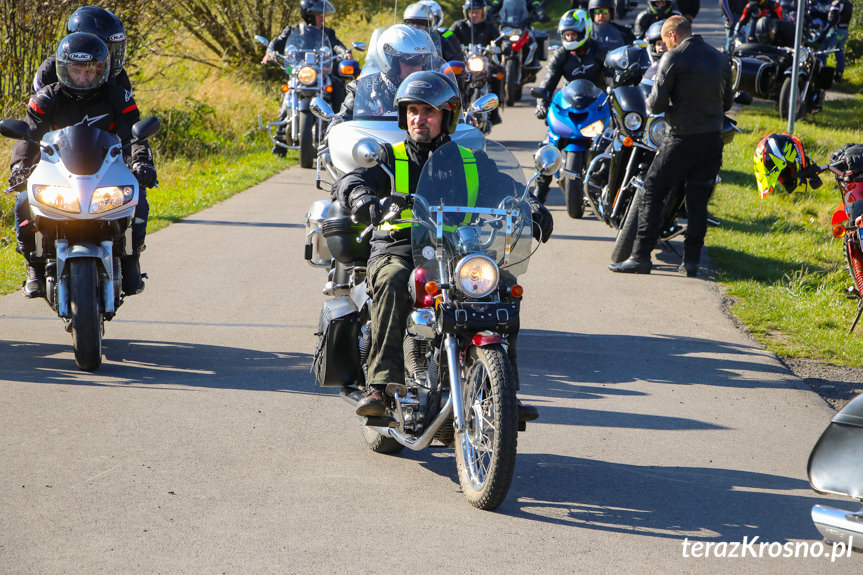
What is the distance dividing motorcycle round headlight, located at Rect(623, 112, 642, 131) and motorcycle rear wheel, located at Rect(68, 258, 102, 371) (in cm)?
559

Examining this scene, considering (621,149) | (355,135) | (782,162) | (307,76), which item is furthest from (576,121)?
(307,76)

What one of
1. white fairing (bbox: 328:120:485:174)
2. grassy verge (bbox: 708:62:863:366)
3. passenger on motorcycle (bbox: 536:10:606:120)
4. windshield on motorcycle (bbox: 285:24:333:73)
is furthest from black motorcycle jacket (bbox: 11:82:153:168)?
windshield on motorcycle (bbox: 285:24:333:73)

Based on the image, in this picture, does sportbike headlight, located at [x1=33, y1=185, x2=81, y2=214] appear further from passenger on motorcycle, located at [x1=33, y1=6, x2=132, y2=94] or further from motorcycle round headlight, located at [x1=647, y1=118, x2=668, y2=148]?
motorcycle round headlight, located at [x1=647, y1=118, x2=668, y2=148]

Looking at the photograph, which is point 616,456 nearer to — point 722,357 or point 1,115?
point 722,357

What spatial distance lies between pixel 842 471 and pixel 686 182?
21.6 feet

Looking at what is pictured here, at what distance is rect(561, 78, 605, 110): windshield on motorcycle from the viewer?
11.3 m

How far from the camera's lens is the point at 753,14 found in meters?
19.2

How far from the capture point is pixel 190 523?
4371mm

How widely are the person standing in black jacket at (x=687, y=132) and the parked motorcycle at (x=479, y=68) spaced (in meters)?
6.23

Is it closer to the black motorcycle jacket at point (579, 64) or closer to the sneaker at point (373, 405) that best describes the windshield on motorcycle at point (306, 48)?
the black motorcycle jacket at point (579, 64)

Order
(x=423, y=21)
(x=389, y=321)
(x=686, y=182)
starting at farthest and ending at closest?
(x=423, y=21)
(x=686, y=182)
(x=389, y=321)

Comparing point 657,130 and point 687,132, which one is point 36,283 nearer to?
point 687,132

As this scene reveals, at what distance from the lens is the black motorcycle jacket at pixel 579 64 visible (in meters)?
13.5

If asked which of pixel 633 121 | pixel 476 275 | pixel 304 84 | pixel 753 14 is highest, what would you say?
pixel 753 14
